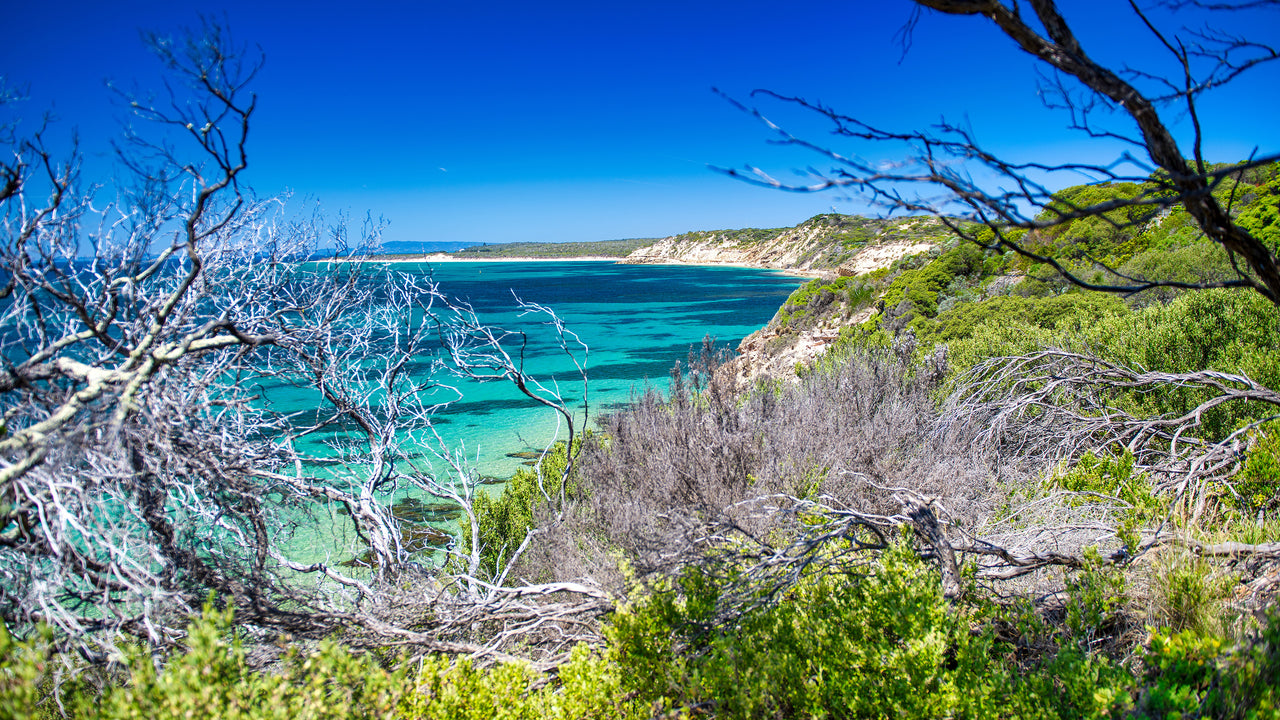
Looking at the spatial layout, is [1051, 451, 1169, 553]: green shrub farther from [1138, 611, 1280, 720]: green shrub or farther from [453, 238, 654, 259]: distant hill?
[453, 238, 654, 259]: distant hill

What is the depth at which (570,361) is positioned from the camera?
24344 mm

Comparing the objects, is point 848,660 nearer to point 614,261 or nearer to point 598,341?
point 598,341

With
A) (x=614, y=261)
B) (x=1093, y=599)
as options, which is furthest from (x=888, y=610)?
(x=614, y=261)

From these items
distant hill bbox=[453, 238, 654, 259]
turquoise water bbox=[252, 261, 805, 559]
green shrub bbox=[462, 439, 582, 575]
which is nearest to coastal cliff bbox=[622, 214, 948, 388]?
turquoise water bbox=[252, 261, 805, 559]

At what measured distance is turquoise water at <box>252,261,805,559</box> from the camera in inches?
522

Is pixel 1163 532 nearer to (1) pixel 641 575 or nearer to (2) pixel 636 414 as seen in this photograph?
(1) pixel 641 575

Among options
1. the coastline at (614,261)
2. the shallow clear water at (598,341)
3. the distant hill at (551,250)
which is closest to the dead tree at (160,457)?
the shallow clear water at (598,341)

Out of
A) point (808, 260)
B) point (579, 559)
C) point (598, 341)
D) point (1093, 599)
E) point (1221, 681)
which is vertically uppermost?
point (808, 260)

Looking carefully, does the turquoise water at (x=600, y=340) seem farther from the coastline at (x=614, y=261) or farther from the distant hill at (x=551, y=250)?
the distant hill at (x=551, y=250)

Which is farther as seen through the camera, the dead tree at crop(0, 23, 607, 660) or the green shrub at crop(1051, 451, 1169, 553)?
the green shrub at crop(1051, 451, 1169, 553)

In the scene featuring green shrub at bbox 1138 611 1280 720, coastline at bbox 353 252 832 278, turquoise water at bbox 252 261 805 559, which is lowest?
turquoise water at bbox 252 261 805 559

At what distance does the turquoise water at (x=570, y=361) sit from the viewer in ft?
43.5

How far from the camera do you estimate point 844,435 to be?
695 cm

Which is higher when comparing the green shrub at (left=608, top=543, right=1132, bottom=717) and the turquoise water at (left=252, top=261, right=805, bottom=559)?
the green shrub at (left=608, top=543, right=1132, bottom=717)
